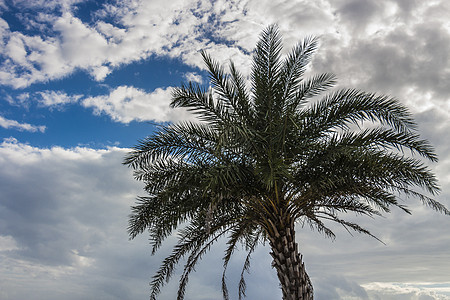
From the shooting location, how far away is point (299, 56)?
9750mm

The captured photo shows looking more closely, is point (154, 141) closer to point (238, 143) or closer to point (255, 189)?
point (238, 143)

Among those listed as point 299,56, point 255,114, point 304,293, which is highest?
point 299,56

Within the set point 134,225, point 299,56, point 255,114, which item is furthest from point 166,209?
point 299,56

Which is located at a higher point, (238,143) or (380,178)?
(238,143)

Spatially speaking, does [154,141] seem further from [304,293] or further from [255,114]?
[304,293]

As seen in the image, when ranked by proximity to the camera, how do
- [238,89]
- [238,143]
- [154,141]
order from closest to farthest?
[238,143], [154,141], [238,89]

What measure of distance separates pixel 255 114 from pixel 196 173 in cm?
220

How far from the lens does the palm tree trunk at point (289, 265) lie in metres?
9.32

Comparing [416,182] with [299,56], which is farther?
[299,56]

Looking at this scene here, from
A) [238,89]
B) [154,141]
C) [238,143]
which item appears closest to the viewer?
[238,143]

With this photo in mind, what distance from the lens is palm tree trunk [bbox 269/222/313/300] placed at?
30.6ft

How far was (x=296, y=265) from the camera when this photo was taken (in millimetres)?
9484

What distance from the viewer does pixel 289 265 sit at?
31.1 feet

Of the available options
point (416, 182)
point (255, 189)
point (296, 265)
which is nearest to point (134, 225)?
point (255, 189)
